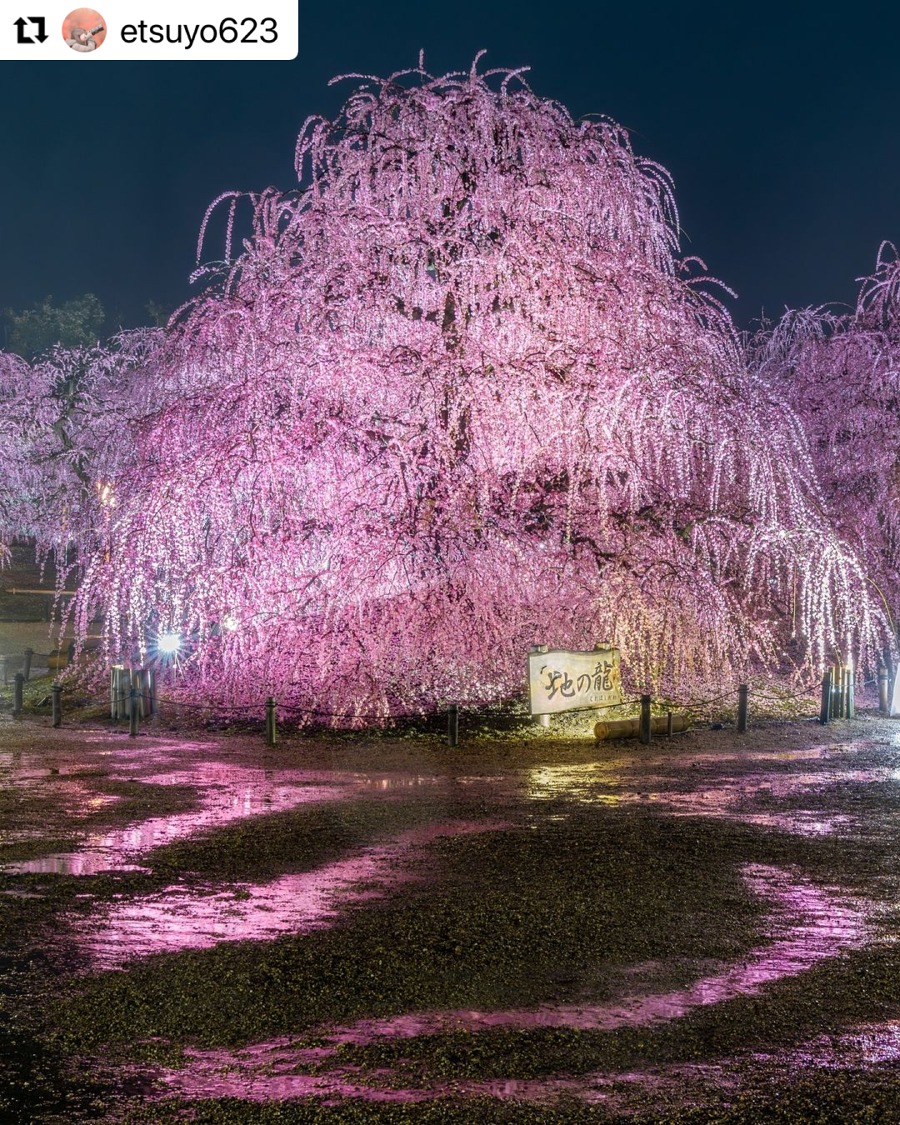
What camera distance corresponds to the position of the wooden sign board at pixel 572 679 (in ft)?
47.9

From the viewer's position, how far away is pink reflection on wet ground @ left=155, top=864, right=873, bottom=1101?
15.3 feet

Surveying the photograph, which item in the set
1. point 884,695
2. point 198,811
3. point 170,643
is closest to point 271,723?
point 198,811

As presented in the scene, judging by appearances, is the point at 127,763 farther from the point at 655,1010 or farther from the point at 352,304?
the point at 655,1010

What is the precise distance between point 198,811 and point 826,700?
9.77m

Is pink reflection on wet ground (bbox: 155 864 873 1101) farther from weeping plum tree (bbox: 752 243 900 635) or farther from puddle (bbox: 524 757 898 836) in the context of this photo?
weeping plum tree (bbox: 752 243 900 635)

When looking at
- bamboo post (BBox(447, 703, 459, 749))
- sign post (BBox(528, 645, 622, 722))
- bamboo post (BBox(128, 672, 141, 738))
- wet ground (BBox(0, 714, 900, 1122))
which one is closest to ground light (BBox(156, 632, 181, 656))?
bamboo post (BBox(128, 672, 141, 738))

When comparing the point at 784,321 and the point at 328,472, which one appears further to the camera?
the point at 784,321

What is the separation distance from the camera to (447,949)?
6391mm

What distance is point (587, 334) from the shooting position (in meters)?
15.8

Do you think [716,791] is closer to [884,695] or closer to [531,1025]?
[531,1025]

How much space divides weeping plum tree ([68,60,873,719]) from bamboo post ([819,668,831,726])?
43.5 inches

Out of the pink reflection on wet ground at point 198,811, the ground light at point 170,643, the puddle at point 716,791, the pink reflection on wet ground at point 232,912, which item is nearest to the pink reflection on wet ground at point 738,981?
the pink reflection on wet ground at point 232,912

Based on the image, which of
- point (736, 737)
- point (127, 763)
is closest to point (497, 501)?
point (736, 737)

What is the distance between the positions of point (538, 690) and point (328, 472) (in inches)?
151
